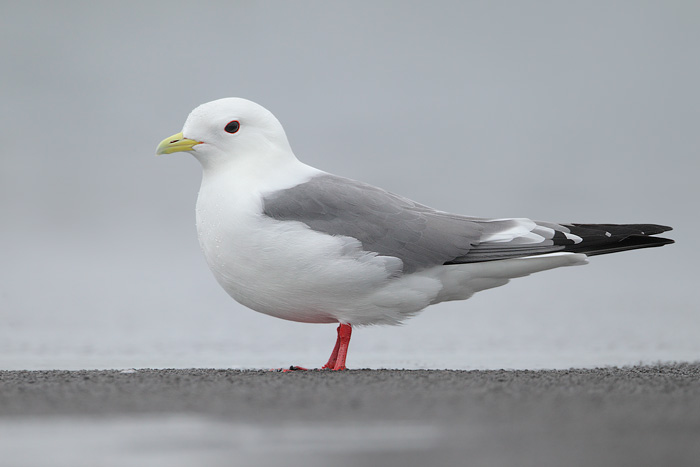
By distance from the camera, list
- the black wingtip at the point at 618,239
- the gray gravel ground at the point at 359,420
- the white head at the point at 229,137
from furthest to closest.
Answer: the white head at the point at 229,137
the black wingtip at the point at 618,239
the gray gravel ground at the point at 359,420

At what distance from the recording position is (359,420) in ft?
11.1

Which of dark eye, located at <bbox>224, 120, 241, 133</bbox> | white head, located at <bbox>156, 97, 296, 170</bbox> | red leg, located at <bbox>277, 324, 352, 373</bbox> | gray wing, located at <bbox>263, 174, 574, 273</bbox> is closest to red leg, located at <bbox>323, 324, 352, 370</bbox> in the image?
red leg, located at <bbox>277, 324, 352, 373</bbox>

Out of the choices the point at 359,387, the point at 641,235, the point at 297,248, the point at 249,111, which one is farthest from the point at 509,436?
the point at 249,111

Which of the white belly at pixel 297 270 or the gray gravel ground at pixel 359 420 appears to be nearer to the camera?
the gray gravel ground at pixel 359 420

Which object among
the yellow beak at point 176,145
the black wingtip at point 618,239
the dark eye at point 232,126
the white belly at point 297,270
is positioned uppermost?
the dark eye at point 232,126

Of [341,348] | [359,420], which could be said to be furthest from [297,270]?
[359,420]

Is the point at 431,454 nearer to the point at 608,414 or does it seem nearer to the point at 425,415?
the point at 425,415

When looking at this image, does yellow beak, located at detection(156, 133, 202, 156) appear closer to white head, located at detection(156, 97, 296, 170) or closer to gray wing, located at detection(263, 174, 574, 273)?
white head, located at detection(156, 97, 296, 170)

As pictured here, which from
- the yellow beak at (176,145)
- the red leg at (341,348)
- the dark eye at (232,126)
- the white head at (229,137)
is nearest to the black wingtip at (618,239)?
the red leg at (341,348)

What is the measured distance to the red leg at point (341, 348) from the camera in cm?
514

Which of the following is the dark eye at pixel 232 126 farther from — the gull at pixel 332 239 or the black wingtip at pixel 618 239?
the black wingtip at pixel 618 239

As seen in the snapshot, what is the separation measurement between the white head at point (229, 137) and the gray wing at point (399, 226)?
320mm

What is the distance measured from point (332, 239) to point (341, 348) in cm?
63

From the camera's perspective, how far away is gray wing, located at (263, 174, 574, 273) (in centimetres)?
506
